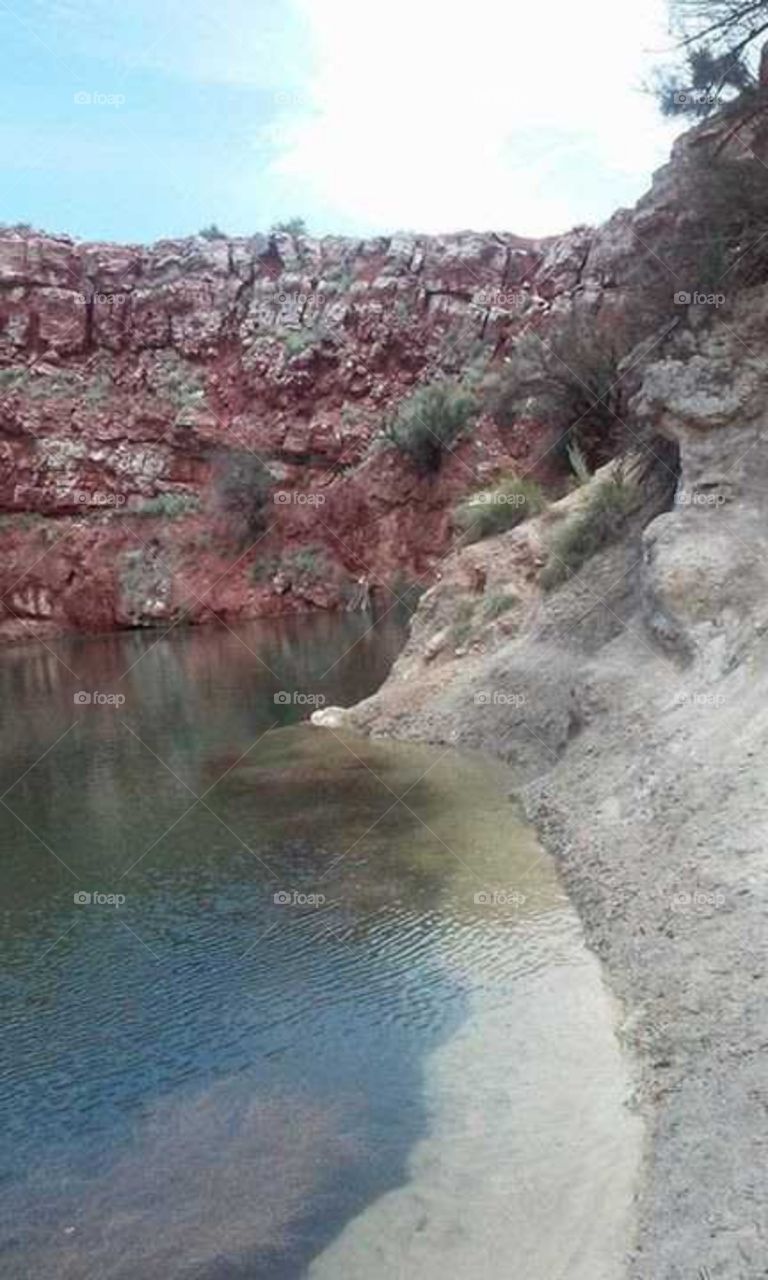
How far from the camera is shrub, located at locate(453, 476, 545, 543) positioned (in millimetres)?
22406

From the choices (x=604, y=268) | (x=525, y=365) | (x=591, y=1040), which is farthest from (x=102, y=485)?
(x=591, y=1040)

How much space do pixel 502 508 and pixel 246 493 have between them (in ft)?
86.0

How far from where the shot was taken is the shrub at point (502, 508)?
882 inches

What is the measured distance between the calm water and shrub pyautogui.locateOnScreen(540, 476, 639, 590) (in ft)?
13.2

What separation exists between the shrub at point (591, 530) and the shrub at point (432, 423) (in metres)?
25.4

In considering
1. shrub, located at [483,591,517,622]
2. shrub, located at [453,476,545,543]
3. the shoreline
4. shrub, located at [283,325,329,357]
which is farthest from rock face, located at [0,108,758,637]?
the shoreline

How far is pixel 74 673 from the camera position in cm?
3241

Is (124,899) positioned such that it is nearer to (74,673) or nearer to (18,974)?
(18,974)

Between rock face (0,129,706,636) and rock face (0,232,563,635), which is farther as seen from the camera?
rock face (0,232,563,635)

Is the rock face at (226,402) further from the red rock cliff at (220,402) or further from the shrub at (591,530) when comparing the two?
the shrub at (591,530)

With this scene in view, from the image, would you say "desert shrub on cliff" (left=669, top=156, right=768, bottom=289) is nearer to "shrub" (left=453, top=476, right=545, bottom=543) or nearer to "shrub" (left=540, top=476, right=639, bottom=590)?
"shrub" (left=540, top=476, right=639, bottom=590)

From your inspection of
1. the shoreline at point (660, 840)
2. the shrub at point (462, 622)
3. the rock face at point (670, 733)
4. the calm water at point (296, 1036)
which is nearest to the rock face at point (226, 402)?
the shrub at point (462, 622)

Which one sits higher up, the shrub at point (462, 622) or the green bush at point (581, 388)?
the green bush at point (581, 388)

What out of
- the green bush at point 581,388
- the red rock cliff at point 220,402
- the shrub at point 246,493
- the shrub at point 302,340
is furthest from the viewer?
the shrub at point 302,340
